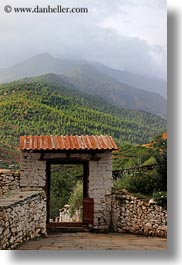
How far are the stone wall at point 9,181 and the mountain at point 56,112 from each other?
135cm

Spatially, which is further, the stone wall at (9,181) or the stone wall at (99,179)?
the stone wall at (99,179)

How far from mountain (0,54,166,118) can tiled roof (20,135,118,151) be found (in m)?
1.34

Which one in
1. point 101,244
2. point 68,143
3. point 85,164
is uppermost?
point 68,143

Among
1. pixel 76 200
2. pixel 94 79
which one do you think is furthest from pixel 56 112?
pixel 76 200

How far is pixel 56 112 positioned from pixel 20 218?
5.10 ft

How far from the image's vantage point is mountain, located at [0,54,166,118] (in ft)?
21.9

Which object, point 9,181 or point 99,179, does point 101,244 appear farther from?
point 9,181

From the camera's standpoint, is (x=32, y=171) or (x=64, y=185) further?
(x=64, y=185)

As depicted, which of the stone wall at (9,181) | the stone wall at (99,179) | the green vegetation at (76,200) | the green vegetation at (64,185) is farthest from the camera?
the green vegetation at (64,185)

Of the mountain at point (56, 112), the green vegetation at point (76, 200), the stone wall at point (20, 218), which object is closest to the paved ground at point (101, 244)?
the stone wall at point (20, 218)

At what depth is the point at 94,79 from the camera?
697 centimetres

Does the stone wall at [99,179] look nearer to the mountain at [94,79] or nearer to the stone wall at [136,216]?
the stone wall at [136,216]

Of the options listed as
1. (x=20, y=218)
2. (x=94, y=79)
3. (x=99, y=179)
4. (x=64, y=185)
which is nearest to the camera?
(x=20, y=218)

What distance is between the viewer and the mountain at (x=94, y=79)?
6.68 metres
